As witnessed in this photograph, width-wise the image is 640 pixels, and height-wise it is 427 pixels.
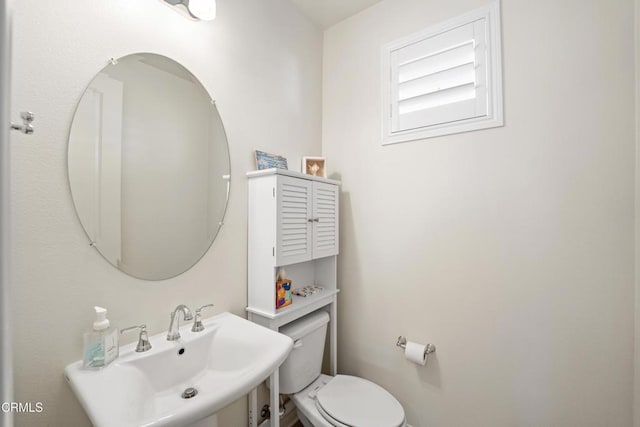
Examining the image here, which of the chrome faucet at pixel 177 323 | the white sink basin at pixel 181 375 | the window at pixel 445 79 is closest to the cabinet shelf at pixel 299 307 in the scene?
the white sink basin at pixel 181 375

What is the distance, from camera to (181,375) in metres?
0.99

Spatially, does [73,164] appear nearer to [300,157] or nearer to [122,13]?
[122,13]

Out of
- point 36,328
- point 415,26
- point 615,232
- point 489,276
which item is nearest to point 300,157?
point 415,26

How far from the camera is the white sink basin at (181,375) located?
668mm

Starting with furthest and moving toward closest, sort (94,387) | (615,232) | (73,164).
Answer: (615,232)
(73,164)
(94,387)

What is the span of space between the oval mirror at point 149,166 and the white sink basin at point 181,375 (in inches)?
10.8

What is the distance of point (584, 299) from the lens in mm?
1144

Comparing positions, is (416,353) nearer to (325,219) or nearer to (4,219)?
(325,219)

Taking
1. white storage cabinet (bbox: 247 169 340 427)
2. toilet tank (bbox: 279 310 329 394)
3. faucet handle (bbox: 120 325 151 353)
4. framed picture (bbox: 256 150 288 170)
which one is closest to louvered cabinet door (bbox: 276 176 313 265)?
white storage cabinet (bbox: 247 169 340 427)

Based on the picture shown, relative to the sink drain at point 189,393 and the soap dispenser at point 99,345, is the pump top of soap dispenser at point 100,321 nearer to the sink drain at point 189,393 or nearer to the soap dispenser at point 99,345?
the soap dispenser at point 99,345

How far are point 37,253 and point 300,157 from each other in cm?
126

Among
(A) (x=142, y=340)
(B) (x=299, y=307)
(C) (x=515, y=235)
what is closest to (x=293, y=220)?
(B) (x=299, y=307)

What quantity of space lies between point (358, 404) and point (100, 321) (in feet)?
3.71

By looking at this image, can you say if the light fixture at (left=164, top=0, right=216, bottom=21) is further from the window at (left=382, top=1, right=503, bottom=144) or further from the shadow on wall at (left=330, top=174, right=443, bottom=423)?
the shadow on wall at (left=330, top=174, right=443, bottom=423)
